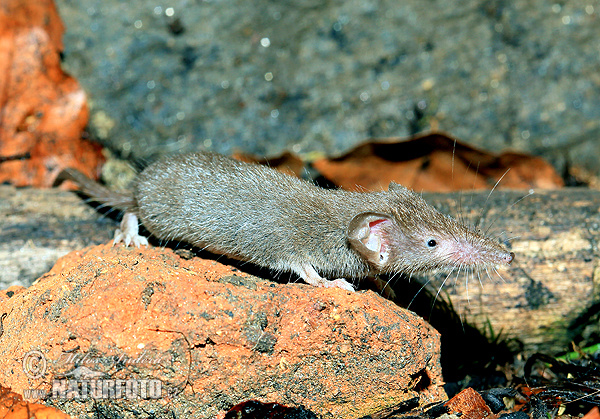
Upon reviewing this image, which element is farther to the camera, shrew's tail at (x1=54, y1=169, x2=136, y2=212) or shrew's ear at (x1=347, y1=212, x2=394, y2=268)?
shrew's tail at (x1=54, y1=169, x2=136, y2=212)

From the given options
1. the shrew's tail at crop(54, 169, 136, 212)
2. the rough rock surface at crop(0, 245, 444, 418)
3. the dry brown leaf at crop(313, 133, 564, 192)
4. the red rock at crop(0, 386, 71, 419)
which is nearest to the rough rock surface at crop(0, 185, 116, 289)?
the shrew's tail at crop(54, 169, 136, 212)

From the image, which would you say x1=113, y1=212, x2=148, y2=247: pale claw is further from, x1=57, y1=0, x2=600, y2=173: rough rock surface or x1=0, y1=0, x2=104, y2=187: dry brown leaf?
x1=57, y1=0, x2=600, y2=173: rough rock surface

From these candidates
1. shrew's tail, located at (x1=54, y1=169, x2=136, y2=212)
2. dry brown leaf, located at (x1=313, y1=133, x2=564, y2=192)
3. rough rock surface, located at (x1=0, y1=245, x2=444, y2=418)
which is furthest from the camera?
dry brown leaf, located at (x1=313, y1=133, x2=564, y2=192)

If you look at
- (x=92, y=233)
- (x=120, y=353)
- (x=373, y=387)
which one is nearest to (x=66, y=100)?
(x=92, y=233)

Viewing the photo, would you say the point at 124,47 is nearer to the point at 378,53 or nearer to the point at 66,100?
the point at 66,100

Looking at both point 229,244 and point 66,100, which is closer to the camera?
point 229,244
